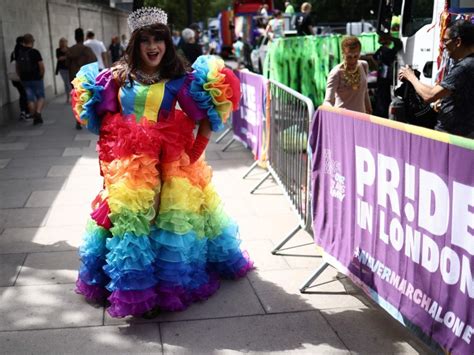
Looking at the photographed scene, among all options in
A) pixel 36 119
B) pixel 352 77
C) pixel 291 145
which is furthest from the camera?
pixel 36 119

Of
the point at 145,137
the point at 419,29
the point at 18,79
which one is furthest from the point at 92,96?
the point at 18,79

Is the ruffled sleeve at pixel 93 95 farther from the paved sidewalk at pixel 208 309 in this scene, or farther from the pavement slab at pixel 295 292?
the pavement slab at pixel 295 292

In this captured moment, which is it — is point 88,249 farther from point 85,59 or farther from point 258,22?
point 258,22

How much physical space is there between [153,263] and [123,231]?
295mm

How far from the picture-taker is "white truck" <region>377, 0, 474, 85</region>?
7.53 m

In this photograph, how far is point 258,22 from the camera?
25.6 metres

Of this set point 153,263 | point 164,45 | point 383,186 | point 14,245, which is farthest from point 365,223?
point 14,245

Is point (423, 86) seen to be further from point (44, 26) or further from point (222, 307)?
point (44, 26)

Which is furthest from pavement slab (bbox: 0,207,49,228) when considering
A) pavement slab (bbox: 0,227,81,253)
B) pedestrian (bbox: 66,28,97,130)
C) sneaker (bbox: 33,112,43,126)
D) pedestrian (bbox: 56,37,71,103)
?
pedestrian (bbox: 56,37,71,103)

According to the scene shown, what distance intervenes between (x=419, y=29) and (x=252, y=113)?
9.25ft

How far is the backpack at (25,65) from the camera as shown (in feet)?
37.8

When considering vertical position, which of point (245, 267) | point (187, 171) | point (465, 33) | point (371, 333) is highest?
point (465, 33)

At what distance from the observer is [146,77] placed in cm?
375

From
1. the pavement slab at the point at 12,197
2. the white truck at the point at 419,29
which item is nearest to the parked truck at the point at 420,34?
the white truck at the point at 419,29
